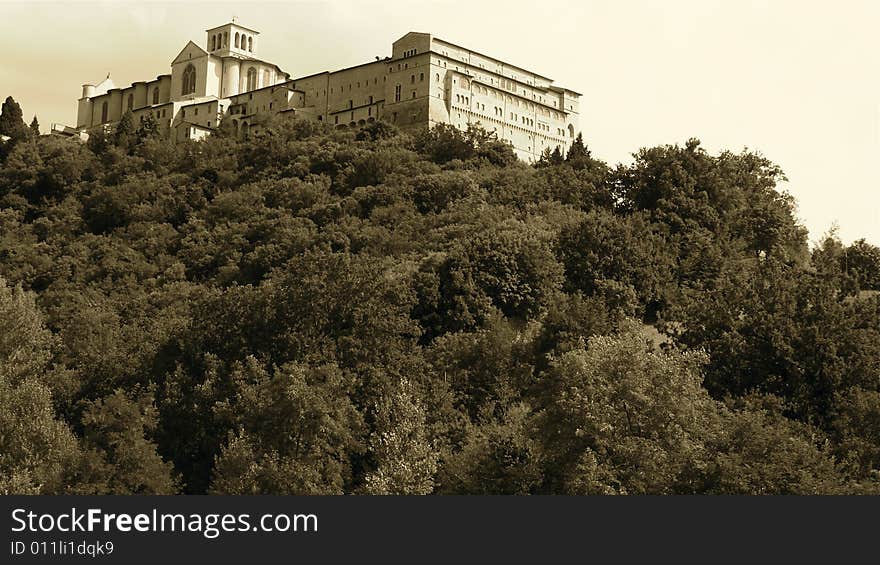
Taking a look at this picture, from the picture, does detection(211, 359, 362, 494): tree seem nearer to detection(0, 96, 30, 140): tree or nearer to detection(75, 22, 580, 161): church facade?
detection(75, 22, 580, 161): church facade

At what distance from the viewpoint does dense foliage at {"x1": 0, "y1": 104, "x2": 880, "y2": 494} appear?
36250mm

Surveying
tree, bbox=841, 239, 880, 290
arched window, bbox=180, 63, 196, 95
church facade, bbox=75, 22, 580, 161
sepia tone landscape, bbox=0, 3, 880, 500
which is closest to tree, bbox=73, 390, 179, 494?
sepia tone landscape, bbox=0, 3, 880, 500

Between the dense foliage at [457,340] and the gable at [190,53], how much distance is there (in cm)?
3583

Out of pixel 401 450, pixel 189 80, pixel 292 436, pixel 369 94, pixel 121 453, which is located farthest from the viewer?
pixel 189 80

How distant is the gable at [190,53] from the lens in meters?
111

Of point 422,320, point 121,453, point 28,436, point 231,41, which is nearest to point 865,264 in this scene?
point 422,320

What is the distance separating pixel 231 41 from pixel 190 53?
4.15 m

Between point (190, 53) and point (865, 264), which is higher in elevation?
point (190, 53)

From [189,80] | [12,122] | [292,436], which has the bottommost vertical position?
[292,436]

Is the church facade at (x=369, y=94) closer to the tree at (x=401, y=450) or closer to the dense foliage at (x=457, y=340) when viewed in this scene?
the dense foliage at (x=457, y=340)

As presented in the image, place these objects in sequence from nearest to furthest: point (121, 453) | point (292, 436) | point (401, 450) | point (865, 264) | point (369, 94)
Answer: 1. point (401, 450)
2. point (292, 436)
3. point (121, 453)
4. point (865, 264)
5. point (369, 94)

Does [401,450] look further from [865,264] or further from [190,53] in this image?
[190,53]

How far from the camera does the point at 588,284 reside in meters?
56.6

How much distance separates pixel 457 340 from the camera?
49.9 m
